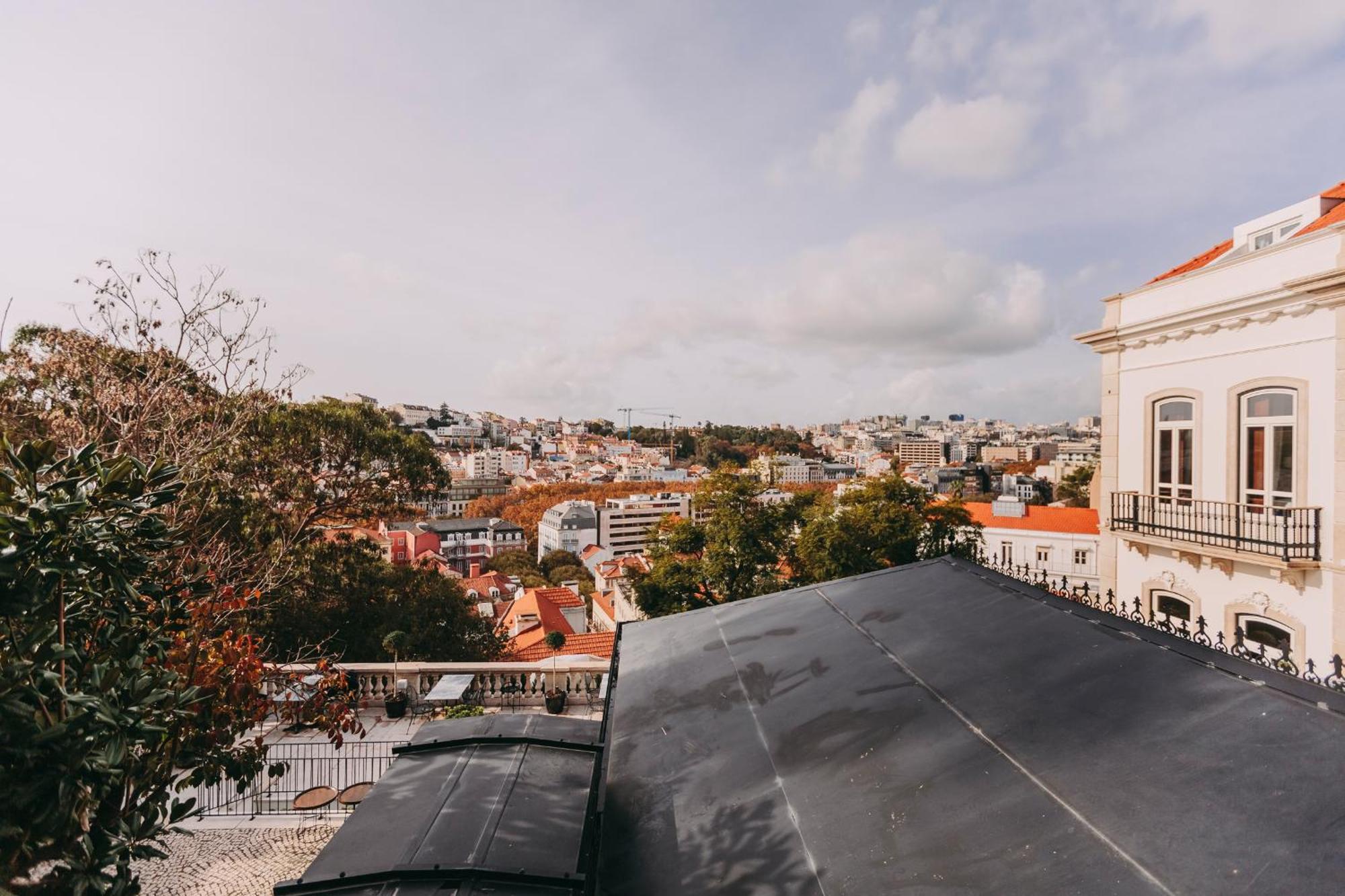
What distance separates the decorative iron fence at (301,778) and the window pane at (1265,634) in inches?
504

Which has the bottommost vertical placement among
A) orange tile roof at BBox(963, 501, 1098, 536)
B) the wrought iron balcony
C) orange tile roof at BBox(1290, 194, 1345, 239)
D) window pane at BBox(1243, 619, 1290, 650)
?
orange tile roof at BBox(963, 501, 1098, 536)

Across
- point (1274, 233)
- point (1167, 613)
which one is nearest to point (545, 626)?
point (1167, 613)

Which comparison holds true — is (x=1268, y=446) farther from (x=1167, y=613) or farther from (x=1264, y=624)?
(x=1167, y=613)

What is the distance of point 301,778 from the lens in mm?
9461

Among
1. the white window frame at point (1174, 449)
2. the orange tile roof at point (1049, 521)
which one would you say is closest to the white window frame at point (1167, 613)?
the white window frame at point (1174, 449)

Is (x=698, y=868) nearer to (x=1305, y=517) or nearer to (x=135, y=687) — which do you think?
(x=135, y=687)

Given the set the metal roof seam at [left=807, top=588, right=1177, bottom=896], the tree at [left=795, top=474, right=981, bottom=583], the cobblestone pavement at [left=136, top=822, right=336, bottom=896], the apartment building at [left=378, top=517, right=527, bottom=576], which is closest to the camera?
the metal roof seam at [left=807, top=588, right=1177, bottom=896]

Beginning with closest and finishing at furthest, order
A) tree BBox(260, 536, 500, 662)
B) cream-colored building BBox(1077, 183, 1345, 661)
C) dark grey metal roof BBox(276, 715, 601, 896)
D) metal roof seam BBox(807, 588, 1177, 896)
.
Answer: metal roof seam BBox(807, 588, 1177, 896) → dark grey metal roof BBox(276, 715, 601, 896) → cream-colored building BBox(1077, 183, 1345, 661) → tree BBox(260, 536, 500, 662)

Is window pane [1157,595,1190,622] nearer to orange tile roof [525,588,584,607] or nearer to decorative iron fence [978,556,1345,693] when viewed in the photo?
decorative iron fence [978,556,1345,693]

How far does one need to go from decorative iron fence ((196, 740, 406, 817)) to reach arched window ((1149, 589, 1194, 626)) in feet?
41.1

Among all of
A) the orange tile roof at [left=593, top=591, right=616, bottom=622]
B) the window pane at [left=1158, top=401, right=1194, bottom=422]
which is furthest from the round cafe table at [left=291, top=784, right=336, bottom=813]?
the orange tile roof at [left=593, top=591, right=616, bottom=622]

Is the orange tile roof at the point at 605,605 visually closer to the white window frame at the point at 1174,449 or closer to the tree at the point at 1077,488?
the white window frame at the point at 1174,449

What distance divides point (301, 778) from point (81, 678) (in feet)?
28.6

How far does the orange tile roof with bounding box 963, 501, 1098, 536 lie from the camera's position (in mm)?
34719
